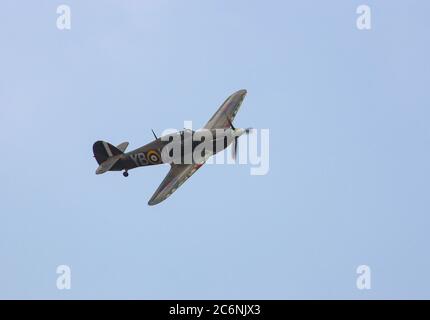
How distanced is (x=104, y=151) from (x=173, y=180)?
22.3ft

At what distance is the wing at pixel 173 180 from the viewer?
1626 inches

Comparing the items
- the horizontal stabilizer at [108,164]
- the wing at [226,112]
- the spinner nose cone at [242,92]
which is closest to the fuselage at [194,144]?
the wing at [226,112]

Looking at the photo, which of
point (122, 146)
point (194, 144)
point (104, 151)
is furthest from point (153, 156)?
point (104, 151)

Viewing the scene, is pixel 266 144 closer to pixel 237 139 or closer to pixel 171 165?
pixel 237 139

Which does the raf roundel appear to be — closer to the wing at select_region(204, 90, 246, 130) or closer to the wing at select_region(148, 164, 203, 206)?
the wing at select_region(148, 164, 203, 206)

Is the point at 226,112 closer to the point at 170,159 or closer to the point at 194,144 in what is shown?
the point at 194,144

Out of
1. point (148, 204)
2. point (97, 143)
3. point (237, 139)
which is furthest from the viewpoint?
point (97, 143)

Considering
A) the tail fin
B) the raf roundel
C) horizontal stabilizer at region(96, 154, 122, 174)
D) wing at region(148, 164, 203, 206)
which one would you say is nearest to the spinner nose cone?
wing at region(148, 164, 203, 206)

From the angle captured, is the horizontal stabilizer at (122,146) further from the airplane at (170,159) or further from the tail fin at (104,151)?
the tail fin at (104,151)

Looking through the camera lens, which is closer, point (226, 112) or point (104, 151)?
point (104, 151)

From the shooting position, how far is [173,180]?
4262 cm
